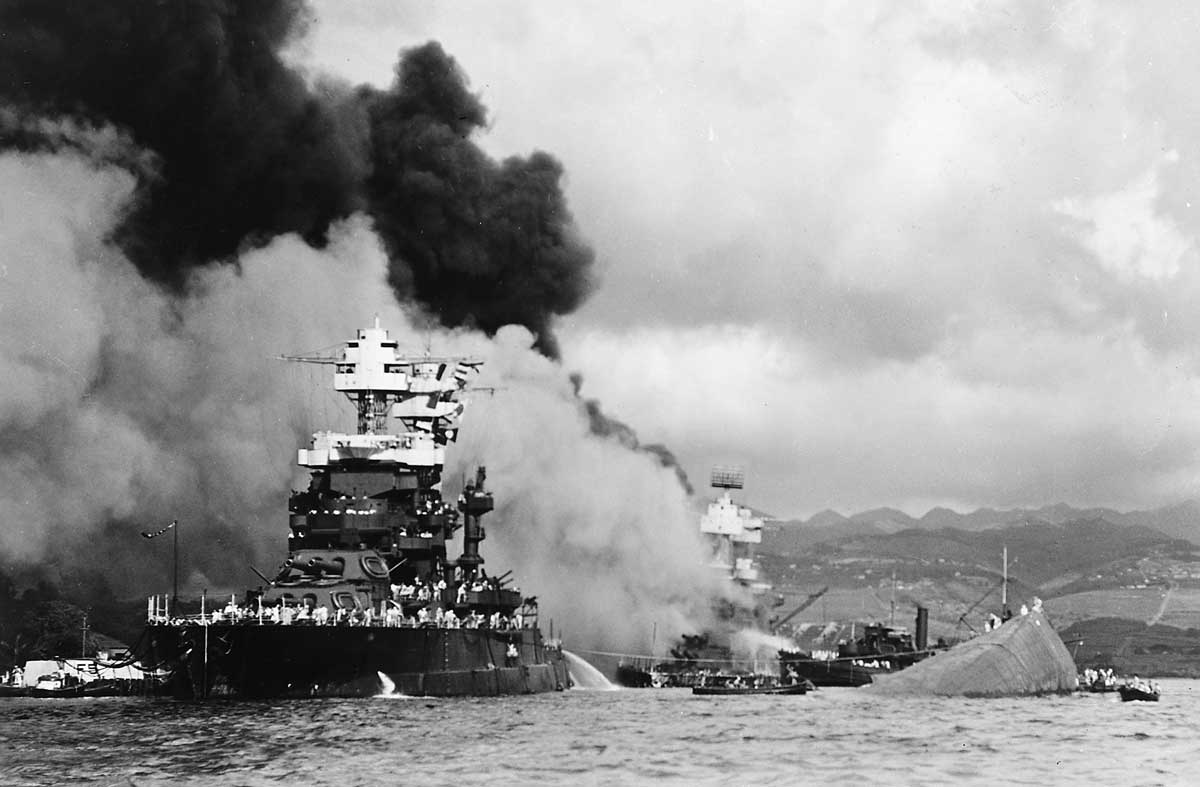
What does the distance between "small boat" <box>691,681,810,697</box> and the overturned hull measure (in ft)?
20.4

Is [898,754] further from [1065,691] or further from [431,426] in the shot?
[1065,691]

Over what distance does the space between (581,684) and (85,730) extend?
269 feet

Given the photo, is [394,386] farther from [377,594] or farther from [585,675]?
[585,675]

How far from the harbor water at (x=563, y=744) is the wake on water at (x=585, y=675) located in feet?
170

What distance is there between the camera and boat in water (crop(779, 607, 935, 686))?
17050 centimetres

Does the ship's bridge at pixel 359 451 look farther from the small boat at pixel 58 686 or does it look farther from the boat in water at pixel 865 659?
the boat in water at pixel 865 659

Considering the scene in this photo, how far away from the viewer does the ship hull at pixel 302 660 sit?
90312mm

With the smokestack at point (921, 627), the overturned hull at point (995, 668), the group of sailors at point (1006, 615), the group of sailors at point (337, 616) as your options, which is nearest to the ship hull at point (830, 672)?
the smokestack at point (921, 627)

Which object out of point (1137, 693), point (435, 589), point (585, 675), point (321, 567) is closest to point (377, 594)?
point (321, 567)

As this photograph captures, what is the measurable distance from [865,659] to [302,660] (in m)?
98.8

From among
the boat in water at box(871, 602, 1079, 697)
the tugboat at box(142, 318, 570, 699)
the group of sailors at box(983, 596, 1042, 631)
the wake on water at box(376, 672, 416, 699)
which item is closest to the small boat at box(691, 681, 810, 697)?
the boat in water at box(871, 602, 1079, 697)

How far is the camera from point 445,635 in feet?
330

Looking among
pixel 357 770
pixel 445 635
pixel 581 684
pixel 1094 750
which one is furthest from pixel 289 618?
pixel 581 684

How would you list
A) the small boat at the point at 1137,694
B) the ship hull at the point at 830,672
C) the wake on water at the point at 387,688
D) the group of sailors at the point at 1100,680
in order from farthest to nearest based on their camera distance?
the ship hull at the point at 830,672 < the group of sailors at the point at 1100,680 < the small boat at the point at 1137,694 < the wake on water at the point at 387,688
